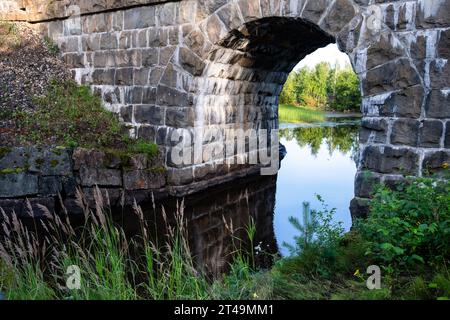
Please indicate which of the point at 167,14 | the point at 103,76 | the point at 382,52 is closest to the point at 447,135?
the point at 382,52

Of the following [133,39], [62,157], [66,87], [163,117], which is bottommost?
[62,157]

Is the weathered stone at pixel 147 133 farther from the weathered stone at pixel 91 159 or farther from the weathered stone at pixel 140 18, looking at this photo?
the weathered stone at pixel 140 18

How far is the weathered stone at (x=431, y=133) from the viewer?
553 centimetres

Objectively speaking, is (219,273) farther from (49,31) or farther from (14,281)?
(49,31)

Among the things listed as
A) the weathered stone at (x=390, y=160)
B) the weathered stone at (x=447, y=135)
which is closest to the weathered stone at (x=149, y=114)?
the weathered stone at (x=390, y=160)

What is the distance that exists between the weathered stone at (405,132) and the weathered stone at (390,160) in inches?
4.5

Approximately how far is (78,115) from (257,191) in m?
4.32

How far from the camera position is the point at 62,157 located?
8.16 meters

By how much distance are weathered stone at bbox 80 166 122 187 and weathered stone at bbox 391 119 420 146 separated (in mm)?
4977

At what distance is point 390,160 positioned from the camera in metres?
5.83

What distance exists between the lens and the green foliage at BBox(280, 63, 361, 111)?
150 ft

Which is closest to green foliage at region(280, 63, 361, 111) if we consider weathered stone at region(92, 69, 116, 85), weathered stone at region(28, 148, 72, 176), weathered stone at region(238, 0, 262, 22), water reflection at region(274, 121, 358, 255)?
water reflection at region(274, 121, 358, 255)

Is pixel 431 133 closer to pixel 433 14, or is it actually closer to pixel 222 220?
pixel 433 14
